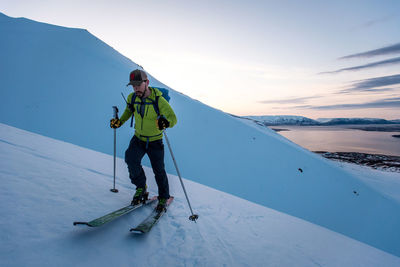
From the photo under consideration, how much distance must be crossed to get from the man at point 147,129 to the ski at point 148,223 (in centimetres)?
13

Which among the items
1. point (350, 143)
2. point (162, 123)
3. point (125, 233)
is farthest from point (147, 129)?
point (350, 143)

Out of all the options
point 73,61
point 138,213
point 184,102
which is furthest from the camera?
point 184,102

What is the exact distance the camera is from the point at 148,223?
2.58 metres

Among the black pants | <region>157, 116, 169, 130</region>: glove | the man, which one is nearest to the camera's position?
<region>157, 116, 169, 130</region>: glove

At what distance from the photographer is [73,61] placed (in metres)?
12.0

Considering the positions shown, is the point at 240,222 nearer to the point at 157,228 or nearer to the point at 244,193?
the point at 157,228

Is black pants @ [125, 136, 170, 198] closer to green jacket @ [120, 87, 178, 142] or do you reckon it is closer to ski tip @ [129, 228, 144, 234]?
green jacket @ [120, 87, 178, 142]

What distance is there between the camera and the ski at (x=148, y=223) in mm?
2293

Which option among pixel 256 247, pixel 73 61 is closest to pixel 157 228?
pixel 256 247

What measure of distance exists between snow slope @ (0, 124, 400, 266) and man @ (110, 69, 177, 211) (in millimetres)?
396

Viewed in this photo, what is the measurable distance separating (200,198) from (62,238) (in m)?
2.82

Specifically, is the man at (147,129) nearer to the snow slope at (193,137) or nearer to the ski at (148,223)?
the ski at (148,223)

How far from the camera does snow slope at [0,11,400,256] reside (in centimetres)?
891

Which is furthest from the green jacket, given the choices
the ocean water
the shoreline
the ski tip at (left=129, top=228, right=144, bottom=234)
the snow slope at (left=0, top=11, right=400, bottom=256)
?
the ocean water
